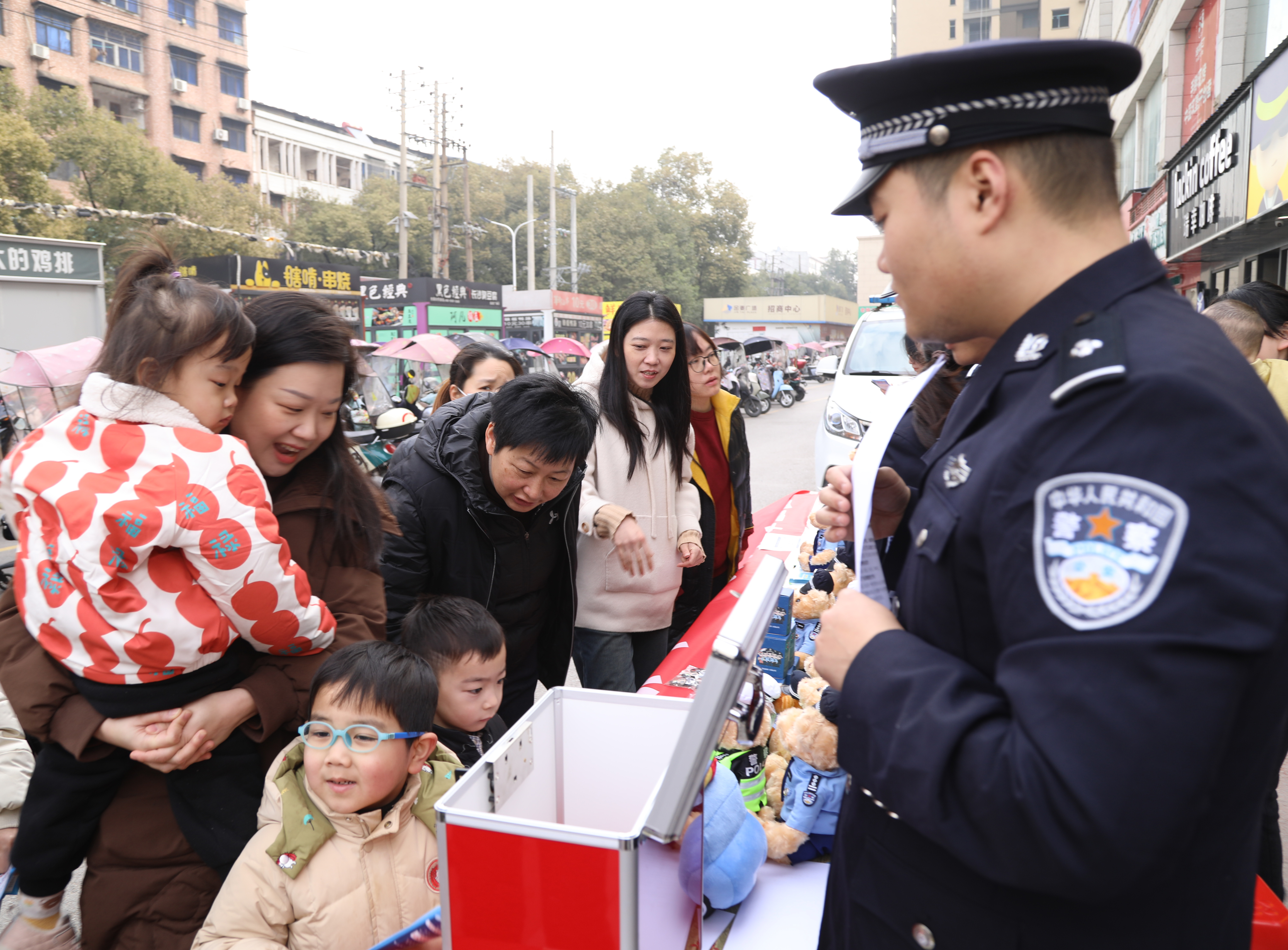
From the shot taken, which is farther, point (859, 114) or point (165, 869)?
point (165, 869)

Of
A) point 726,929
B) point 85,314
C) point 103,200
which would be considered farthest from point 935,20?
point 726,929

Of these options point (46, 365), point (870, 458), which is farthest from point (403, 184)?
point (870, 458)

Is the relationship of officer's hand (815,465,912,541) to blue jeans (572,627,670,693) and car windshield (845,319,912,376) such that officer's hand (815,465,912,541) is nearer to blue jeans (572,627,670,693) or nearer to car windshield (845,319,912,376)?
blue jeans (572,627,670,693)

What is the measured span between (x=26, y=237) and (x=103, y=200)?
53.5 ft

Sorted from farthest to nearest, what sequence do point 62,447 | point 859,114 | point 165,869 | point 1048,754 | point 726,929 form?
point 726,929, point 165,869, point 62,447, point 859,114, point 1048,754

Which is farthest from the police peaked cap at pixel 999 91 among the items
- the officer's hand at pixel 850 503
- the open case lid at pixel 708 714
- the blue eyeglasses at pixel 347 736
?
the blue eyeglasses at pixel 347 736

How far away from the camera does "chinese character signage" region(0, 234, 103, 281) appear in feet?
35.3

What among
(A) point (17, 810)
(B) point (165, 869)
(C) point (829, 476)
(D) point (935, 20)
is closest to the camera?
(C) point (829, 476)

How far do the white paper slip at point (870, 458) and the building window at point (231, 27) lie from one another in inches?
1860

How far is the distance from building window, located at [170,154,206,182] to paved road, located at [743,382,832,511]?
3092cm

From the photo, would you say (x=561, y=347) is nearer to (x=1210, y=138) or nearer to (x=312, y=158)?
(x=1210, y=138)

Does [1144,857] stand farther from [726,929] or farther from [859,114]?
[726,929]

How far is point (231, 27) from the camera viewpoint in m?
40.0

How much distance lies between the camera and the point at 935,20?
128 ft
